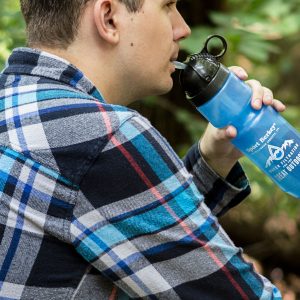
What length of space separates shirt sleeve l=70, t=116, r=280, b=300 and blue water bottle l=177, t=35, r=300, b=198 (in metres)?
0.36

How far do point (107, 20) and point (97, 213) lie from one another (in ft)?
1.73

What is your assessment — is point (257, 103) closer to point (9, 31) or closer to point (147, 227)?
point (147, 227)

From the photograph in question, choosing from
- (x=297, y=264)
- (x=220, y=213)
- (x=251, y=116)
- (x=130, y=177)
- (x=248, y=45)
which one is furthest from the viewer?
(x=297, y=264)

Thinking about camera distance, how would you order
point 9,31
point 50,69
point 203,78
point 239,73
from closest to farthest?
point 50,69 < point 203,78 < point 239,73 < point 9,31

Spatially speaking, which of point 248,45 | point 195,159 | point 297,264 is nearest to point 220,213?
point 195,159

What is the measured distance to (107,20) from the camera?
1.52 metres

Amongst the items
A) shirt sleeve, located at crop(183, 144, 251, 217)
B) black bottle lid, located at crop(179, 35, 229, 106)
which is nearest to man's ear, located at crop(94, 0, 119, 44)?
black bottle lid, located at crop(179, 35, 229, 106)

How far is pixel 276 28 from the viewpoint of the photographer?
3156 millimetres

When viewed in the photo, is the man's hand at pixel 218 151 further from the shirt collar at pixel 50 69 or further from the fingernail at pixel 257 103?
the shirt collar at pixel 50 69

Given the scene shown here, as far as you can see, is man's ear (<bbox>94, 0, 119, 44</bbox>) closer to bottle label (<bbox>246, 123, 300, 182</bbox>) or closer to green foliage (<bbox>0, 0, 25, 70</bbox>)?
bottle label (<bbox>246, 123, 300, 182</bbox>)

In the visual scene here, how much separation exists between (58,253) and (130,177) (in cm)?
23

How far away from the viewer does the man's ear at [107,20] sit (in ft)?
4.91

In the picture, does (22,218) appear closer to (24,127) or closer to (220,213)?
(24,127)

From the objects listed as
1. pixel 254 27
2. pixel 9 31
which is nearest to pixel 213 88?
pixel 9 31
